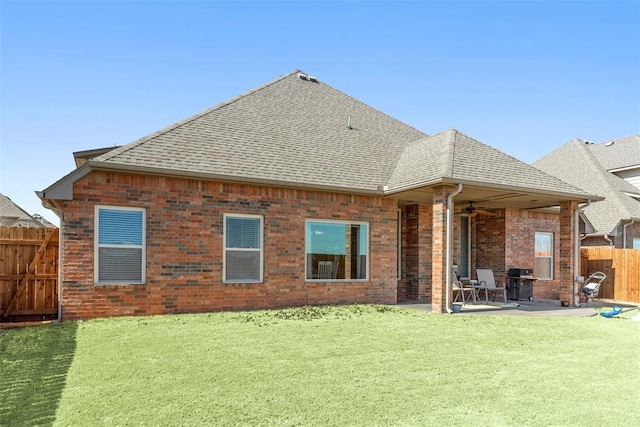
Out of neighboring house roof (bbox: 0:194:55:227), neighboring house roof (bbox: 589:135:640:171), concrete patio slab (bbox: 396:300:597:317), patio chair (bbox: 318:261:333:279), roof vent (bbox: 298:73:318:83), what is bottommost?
concrete patio slab (bbox: 396:300:597:317)

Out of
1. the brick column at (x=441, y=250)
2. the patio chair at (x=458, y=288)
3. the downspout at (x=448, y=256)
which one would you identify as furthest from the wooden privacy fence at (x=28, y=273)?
the patio chair at (x=458, y=288)

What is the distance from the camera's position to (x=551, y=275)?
52.2 feet

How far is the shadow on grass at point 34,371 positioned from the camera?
4117mm

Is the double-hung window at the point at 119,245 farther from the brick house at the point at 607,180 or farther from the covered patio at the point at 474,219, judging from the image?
the brick house at the point at 607,180

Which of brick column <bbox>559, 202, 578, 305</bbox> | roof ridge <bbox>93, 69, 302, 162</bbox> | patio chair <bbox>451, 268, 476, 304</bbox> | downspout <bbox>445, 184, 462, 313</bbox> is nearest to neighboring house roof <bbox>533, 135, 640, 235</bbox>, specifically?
→ brick column <bbox>559, 202, 578, 305</bbox>

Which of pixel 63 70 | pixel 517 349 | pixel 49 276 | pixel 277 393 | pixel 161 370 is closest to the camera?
pixel 277 393

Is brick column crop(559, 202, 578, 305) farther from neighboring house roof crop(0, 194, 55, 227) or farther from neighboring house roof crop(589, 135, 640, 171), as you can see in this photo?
neighboring house roof crop(0, 194, 55, 227)

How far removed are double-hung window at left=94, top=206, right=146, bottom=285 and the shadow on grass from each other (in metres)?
1.38

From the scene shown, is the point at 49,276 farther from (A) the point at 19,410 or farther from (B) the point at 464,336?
(B) the point at 464,336

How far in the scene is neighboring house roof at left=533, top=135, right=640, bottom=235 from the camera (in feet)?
63.7

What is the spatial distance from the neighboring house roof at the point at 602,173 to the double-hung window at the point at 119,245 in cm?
1854

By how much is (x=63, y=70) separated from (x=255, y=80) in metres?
6.77

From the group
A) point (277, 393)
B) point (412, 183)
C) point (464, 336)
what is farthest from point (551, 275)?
point (277, 393)

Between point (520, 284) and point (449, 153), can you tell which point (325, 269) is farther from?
point (520, 284)
